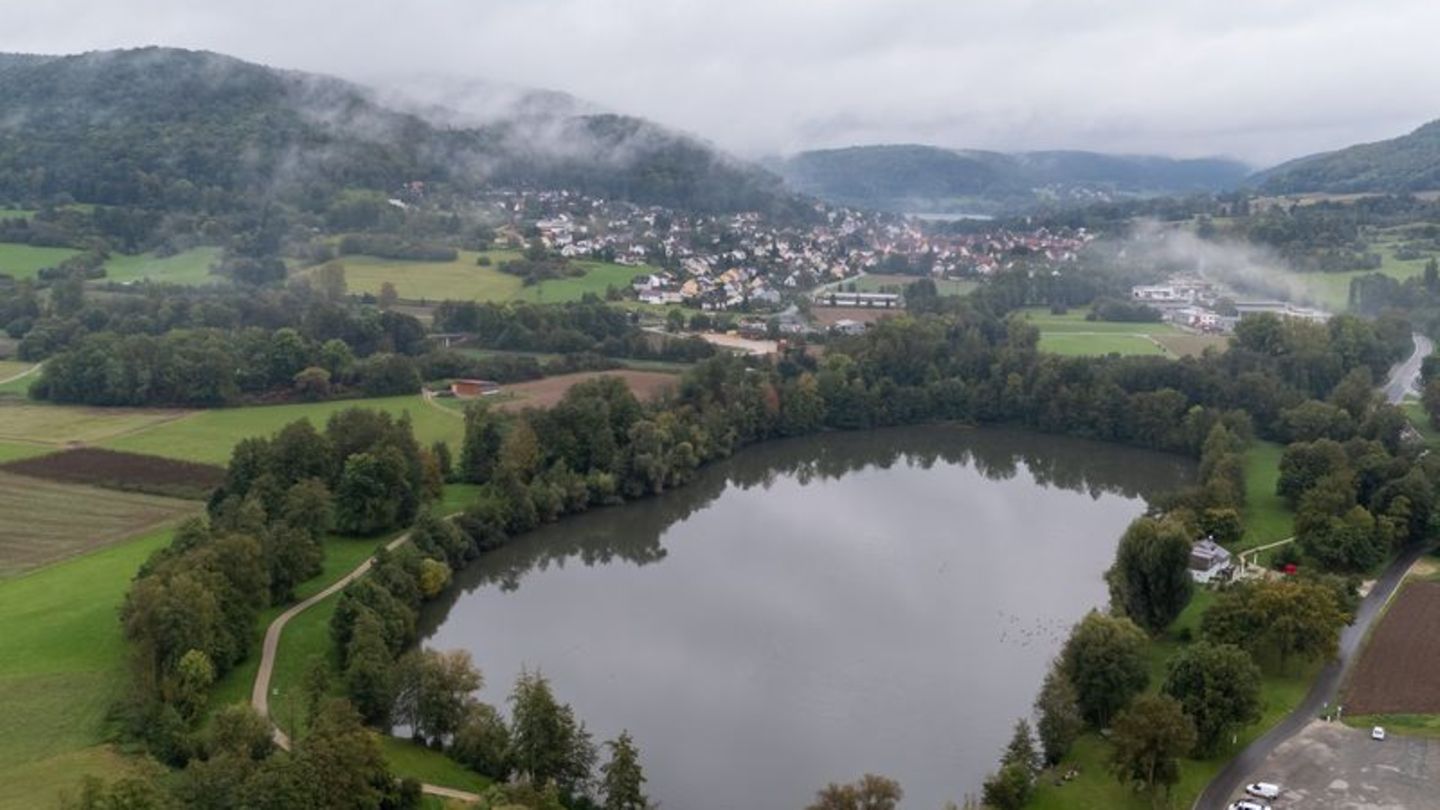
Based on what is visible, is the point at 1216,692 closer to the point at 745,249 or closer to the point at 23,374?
the point at 23,374

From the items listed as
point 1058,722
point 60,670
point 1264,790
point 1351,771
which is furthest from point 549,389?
point 1351,771

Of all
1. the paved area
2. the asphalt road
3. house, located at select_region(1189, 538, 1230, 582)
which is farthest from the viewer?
the asphalt road

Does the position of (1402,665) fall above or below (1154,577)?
below

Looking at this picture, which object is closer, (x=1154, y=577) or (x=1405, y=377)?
(x=1154, y=577)

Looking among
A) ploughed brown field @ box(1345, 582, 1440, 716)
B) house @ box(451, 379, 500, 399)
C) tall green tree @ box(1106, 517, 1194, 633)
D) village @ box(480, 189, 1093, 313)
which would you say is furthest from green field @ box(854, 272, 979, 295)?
tall green tree @ box(1106, 517, 1194, 633)

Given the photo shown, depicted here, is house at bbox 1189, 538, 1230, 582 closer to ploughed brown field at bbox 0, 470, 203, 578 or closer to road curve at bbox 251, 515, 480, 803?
road curve at bbox 251, 515, 480, 803

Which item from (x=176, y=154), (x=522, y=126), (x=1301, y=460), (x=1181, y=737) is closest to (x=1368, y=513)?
(x=1301, y=460)

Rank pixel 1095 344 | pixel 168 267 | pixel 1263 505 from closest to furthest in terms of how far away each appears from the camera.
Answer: pixel 1263 505 → pixel 1095 344 → pixel 168 267
